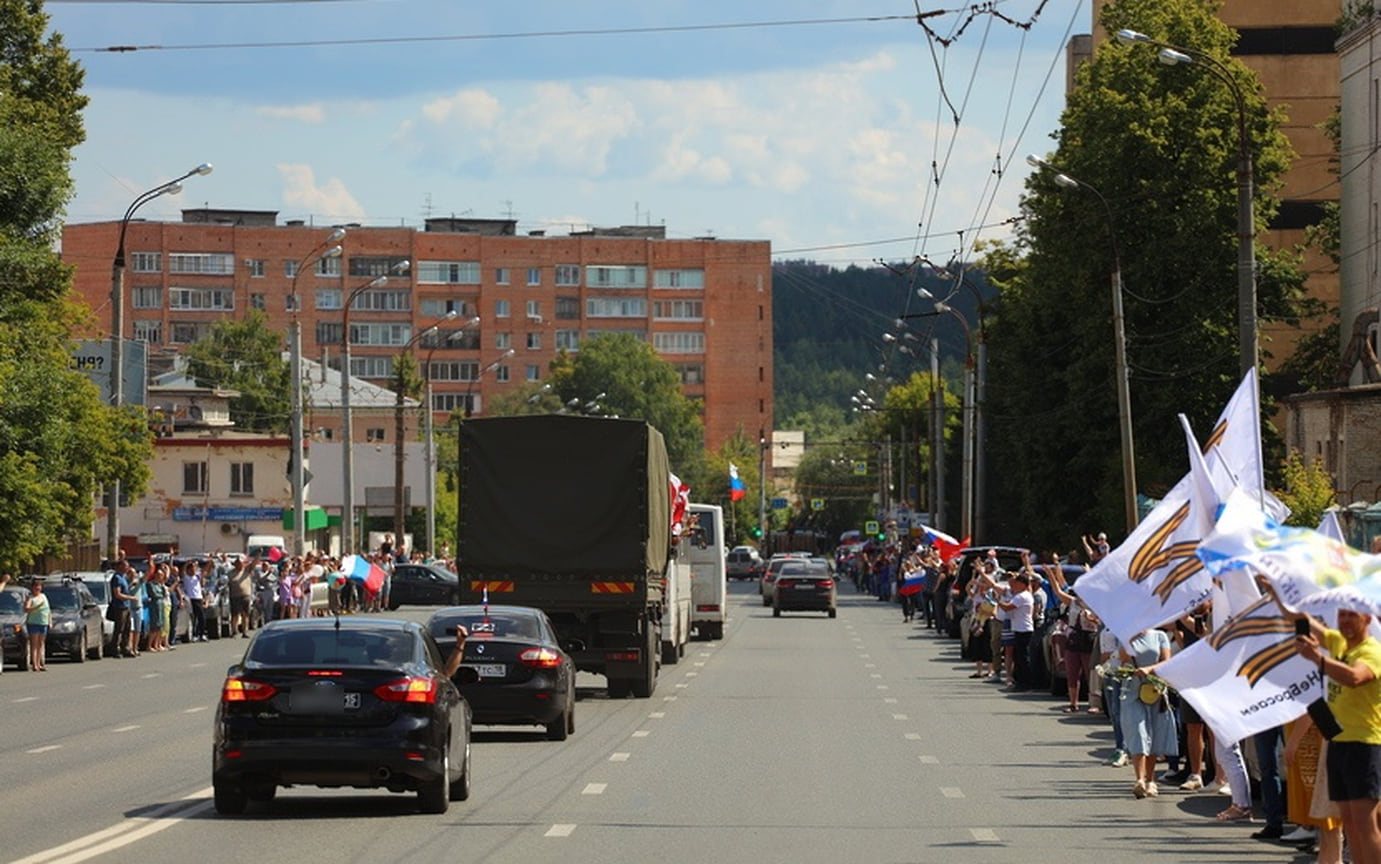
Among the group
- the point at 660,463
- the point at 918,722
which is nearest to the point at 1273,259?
the point at 660,463

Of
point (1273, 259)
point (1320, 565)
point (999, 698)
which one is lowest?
point (999, 698)

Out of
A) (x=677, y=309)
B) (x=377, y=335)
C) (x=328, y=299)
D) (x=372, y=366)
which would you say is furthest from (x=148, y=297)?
(x=677, y=309)

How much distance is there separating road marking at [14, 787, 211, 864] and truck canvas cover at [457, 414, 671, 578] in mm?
13311

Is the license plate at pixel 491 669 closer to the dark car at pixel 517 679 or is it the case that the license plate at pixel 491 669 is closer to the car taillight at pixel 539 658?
the dark car at pixel 517 679

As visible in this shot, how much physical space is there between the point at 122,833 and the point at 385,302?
15217 centimetres

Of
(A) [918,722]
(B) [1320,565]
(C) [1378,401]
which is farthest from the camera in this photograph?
(C) [1378,401]

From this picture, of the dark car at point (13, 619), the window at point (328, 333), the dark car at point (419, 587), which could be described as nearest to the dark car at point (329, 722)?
the dark car at point (13, 619)

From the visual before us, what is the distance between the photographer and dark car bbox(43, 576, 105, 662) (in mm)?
41844

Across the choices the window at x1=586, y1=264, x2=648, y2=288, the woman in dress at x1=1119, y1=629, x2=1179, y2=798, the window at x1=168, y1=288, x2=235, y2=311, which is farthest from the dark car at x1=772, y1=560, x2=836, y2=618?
the window at x1=586, y1=264, x2=648, y2=288

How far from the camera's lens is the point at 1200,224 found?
191 ft

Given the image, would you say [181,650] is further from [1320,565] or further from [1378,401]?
[1320,565]

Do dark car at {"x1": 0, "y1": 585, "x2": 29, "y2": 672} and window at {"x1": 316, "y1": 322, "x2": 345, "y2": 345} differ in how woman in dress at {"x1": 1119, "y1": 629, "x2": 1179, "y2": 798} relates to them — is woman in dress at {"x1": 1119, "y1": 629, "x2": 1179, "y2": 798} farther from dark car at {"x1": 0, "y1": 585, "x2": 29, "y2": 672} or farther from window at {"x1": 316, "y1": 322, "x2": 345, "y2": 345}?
window at {"x1": 316, "y1": 322, "x2": 345, "y2": 345}

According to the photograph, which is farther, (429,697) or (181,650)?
(181,650)

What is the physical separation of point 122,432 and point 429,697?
38711 mm
